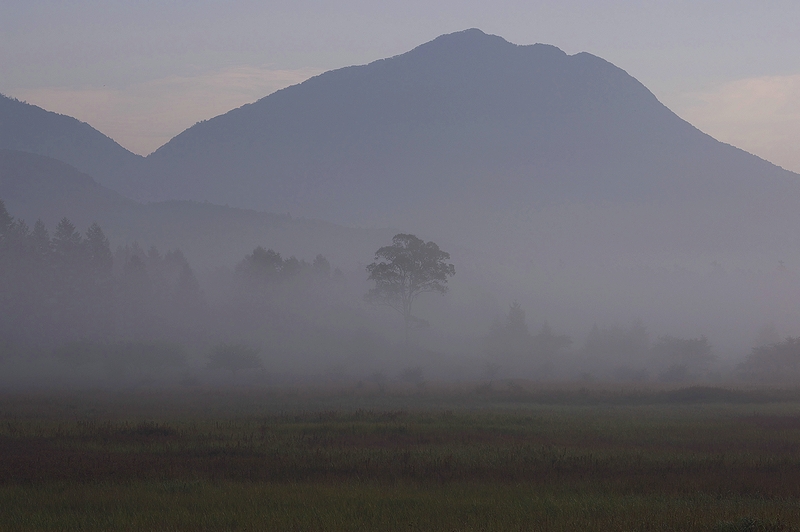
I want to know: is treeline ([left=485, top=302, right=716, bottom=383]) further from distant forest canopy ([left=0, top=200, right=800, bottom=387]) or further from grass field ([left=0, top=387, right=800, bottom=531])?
grass field ([left=0, top=387, right=800, bottom=531])

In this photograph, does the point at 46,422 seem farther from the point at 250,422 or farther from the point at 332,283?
the point at 332,283

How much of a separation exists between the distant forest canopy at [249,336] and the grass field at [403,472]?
121 ft

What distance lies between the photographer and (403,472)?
19.2 m

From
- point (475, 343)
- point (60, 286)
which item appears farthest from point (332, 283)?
point (60, 286)

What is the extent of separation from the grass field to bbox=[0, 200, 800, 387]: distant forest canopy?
3697 centimetres

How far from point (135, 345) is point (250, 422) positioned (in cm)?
4953

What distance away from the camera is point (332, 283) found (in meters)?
149

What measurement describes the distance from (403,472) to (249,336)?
3740 inches

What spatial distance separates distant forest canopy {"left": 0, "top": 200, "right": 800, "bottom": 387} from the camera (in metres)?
72.5

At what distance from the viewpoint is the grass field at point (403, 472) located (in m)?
14.1

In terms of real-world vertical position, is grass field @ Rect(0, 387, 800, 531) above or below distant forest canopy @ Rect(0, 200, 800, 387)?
below

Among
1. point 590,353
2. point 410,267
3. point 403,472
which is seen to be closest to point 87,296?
point 410,267

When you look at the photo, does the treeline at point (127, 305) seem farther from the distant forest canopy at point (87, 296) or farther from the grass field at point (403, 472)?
the grass field at point (403, 472)

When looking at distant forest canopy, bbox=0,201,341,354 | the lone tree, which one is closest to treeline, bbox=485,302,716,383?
the lone tree
